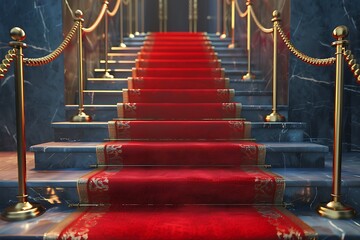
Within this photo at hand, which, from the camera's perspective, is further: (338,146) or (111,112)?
(111,112)

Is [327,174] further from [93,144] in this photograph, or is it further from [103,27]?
[103,27]

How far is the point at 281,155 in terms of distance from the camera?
8.50 ft

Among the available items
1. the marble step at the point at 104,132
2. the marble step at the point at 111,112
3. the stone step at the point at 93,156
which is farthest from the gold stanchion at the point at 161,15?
the stone step at the point at 93,156

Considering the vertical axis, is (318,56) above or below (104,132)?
above

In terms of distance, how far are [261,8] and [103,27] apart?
224 cm

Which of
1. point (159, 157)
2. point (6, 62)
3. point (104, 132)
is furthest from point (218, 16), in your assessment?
point (6, 62)

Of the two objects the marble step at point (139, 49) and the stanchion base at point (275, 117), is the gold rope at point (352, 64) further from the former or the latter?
the marble step at point (139, 49)

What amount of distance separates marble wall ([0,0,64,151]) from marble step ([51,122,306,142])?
747mm

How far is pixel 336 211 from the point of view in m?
2.05

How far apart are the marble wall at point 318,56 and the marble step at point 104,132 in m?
0.59

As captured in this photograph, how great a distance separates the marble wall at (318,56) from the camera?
3.46 m

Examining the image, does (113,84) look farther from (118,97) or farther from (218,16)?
(218,16)

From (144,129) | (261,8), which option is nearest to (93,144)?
(144,129)

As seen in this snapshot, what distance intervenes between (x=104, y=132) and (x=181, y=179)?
101 centimetres
